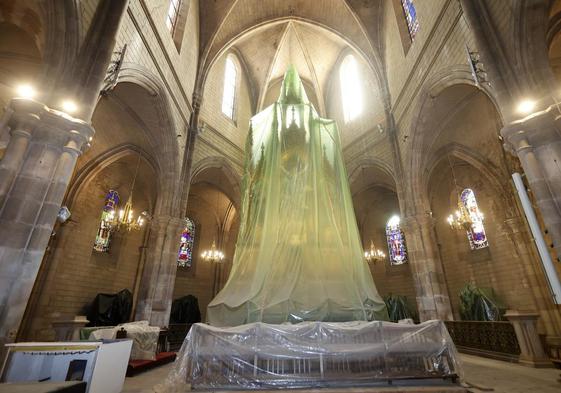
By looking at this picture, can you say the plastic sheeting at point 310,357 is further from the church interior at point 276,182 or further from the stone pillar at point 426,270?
the stone pillar at point 426,270

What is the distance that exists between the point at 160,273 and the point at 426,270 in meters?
7.88

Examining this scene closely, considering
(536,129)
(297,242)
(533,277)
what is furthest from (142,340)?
(533,277)

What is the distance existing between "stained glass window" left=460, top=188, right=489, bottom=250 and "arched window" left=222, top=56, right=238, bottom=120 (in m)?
11.0

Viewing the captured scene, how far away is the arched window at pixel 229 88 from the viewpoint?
1393 cm

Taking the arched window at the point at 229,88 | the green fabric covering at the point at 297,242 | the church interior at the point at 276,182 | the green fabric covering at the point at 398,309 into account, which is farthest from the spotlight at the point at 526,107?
the arched window at the point at 229,88

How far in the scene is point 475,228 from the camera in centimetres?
1181

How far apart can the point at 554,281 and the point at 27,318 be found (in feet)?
40.4

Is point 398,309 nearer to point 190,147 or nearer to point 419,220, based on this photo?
point 419,220

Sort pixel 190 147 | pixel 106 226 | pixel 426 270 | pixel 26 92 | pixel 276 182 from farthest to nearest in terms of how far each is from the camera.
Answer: pixel 106 226
pixel 190 147
pixel 426 270
pixel 276 182
pixel 26 92

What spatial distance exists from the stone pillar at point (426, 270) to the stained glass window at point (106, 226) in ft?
36.4

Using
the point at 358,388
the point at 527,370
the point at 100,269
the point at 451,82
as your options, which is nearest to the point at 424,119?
the point at 451,82

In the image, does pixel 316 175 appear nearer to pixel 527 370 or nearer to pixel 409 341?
pixel 409 341

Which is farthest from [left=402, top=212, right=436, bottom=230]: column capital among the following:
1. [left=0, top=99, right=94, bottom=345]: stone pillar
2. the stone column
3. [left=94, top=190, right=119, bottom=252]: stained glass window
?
[left=94, top=190, right=119, bottom=252]: stained glass window

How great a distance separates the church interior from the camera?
4004mm
